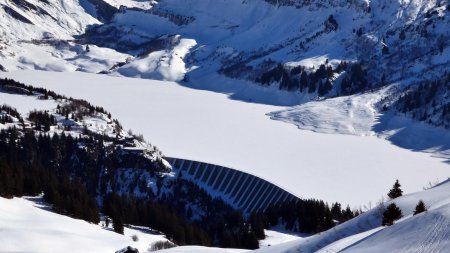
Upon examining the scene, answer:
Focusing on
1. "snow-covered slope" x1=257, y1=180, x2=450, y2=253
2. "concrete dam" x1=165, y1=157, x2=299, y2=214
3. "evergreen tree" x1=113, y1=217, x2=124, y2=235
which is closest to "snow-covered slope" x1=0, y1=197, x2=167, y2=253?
"evergreen tree" x1=113, y1=217, x2=124, y2=235

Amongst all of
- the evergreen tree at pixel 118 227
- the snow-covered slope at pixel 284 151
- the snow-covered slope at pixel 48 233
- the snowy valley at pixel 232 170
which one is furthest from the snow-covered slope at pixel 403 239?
the snow-covered slope at pixel 284 151

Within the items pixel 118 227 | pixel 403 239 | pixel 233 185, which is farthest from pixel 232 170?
pixel 403 239

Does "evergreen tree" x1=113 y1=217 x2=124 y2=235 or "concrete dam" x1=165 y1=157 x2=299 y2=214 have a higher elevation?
"concrete dam" x1=165 y1=157 x2=299 y2=214

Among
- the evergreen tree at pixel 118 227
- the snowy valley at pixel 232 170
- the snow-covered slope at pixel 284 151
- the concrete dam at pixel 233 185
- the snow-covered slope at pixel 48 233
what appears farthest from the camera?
the snow-covered slope at pixel 284 151

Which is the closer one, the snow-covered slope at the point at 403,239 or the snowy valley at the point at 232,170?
the snow-covered slope at the point at 403,239

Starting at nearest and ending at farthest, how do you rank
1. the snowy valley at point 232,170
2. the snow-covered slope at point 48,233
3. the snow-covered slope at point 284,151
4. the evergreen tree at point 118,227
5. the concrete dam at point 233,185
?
the snowy valley at point 232,170
the snow-covered slope at point 48,233
the evergreen tree at point 118,227
the concrete dam at point 233,185
the snow-covered slope at point 284,151

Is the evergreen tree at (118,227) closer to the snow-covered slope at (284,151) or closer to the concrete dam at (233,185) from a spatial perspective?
the concrete dam at (233,185)

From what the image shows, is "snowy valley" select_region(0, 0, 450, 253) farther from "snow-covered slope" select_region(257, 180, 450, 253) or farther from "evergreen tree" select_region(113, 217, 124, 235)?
"evergreen tree" select_region(113, 217, 124, 235)

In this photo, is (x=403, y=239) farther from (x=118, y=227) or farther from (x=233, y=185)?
(x=233, y=185)
